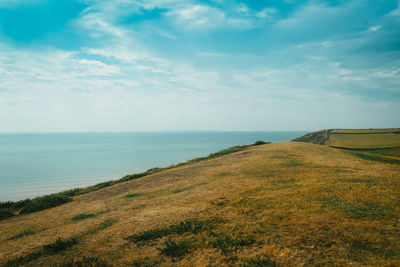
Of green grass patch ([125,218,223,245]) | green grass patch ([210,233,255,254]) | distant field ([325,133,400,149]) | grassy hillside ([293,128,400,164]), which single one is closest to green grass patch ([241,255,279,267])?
green grass patch ([210,233,255,254])

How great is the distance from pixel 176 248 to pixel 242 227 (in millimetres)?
3204

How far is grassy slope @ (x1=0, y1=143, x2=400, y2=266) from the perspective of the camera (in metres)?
7.40

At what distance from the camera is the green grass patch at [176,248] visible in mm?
8306

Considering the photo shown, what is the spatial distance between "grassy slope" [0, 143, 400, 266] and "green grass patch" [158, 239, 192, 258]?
0.04 m

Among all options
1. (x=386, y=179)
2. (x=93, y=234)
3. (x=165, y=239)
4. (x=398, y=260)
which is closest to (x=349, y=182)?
(x=386, y=179)

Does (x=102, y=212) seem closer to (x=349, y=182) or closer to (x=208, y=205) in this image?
(x=208, y=205)

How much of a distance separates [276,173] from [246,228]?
35.4ft

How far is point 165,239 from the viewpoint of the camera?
973 centimetres

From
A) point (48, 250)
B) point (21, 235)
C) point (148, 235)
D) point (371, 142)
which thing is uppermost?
point (371, 142)

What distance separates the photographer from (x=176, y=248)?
8.66m

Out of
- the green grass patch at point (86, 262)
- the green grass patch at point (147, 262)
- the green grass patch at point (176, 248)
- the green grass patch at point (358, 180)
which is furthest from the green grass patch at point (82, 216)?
the green grass patch at point (358, 180)

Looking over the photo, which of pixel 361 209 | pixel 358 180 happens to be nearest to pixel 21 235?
pixel 361 209

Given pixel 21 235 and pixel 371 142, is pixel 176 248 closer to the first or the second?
pixel 21 235

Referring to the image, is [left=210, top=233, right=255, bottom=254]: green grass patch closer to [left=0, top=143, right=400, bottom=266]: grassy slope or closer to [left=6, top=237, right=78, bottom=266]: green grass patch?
[left=0, top=143, right=400, bottom=266]: grassy slope
